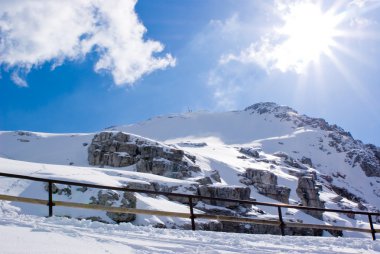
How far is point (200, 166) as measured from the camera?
223ft

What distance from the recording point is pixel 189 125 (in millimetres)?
177250

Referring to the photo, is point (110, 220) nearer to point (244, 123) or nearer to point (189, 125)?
point (189, 125)

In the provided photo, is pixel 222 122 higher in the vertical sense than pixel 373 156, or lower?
higher

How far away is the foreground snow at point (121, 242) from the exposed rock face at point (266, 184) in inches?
2170

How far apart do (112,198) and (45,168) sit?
5.97 metres

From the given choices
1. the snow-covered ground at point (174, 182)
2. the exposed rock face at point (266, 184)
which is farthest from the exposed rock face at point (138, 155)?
the exposed rock face at point (266, 184)

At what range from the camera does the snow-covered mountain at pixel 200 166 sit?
2709 centimetres

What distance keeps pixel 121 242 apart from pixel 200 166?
6050 centimetres

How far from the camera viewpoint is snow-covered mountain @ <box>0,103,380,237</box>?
27.1 meters

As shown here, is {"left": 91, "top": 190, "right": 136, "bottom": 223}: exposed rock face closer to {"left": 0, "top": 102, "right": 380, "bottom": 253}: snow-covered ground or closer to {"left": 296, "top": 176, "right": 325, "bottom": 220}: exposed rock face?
{"left": 0, "top": 102, "right": 380, "bottom": 253}: snow-covered ground

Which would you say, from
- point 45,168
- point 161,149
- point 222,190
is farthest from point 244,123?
point 45,168

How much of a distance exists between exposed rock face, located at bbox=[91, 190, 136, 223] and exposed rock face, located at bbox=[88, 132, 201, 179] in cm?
2492

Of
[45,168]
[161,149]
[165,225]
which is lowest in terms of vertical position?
[165,225]

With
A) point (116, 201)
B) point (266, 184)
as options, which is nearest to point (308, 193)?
point (266, 184)
